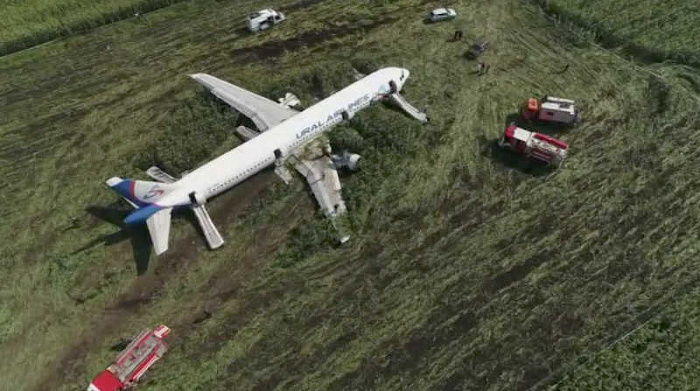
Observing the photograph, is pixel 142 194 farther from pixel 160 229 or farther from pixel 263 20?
pixel 263 20

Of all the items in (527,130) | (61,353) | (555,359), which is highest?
(527,130)

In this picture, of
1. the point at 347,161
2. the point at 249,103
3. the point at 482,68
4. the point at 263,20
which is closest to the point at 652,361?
the point at 347,161

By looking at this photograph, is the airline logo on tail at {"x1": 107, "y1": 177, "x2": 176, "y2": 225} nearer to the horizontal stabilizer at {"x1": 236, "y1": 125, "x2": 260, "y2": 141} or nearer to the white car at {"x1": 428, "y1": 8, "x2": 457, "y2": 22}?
the horizontal stabilizer at {"x1": 236, "y1": 125, "x2": 260, "y2": 141}

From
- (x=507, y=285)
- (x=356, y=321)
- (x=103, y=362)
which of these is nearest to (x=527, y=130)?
(x=507, y=285)

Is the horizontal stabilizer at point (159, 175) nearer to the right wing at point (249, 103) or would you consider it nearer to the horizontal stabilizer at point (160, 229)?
the horizontal stabilizer at point (160, 229)

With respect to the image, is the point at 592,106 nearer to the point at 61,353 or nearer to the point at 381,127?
the point at 381,127

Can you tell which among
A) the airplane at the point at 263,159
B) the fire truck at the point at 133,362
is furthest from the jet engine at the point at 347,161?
the fire truck at the point at 133,362
